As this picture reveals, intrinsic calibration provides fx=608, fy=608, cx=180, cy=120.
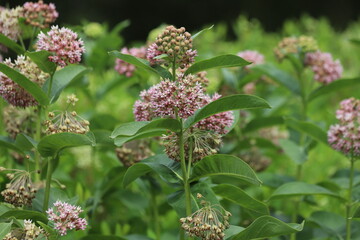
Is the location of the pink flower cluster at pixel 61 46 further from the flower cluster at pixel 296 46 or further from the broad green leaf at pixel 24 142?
the flower cluster at pixel 296 46

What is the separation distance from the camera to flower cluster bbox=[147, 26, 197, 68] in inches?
84.1

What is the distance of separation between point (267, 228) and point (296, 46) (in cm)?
165

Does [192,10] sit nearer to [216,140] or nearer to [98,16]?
[98,16]

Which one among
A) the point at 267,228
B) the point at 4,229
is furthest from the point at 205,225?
the point at 4,229

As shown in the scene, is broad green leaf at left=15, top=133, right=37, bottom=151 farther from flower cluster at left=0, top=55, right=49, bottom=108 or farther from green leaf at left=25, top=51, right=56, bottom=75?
green leaf at left=25, top=51, right=56, bottom=75

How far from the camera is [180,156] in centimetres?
223

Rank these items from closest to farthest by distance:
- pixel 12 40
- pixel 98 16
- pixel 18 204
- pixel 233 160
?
pixel 233 160, pixel 18 204, pixel 12 40, pixel 98 16

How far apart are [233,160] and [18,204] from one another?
0.82 meters

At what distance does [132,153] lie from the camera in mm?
2980

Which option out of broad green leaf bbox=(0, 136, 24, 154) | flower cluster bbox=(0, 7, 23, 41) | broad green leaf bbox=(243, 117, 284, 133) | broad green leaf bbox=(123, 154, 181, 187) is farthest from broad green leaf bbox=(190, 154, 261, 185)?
broad green leaf bbox=(243, 117, 284, 133)

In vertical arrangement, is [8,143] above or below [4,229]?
above

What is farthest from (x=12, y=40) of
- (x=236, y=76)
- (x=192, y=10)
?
(x=192, y=10)

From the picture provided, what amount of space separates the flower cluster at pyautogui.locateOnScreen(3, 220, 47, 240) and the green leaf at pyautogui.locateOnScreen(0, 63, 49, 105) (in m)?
0.51

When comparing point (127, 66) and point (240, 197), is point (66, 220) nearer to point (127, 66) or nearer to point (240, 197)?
point (240, 197)
